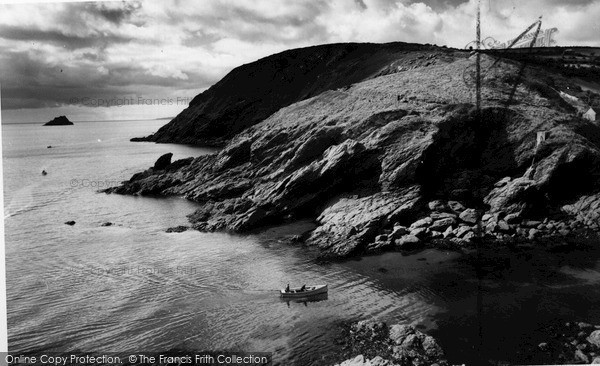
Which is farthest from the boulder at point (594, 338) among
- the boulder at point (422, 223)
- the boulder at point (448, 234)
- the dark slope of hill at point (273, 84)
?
the dark slope of hill at point (273, 84)

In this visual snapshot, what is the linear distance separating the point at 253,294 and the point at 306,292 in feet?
13.5

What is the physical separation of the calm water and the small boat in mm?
810

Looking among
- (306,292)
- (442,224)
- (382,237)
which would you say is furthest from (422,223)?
(306,292)

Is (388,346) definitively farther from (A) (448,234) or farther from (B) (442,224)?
(B) (442,224)

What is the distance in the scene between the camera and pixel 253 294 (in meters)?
29.3

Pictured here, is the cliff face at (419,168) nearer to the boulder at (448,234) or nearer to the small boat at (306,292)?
the boulder at (448,234)

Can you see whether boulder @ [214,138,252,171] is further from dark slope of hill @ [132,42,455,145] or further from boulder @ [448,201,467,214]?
dark slope of hill @ [132,42,455,145]

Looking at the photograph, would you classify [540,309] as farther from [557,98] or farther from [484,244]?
[557,98]

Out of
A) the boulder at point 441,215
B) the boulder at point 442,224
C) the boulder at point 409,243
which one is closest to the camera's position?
the boulder at point 409,243

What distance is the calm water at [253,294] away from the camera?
2430cm

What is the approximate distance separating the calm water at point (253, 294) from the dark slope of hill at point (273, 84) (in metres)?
60.1

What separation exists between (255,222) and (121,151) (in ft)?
273

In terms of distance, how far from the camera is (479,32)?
109ft

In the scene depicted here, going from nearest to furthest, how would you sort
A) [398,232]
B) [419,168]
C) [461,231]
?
[461,231] → [398,232] → [419,168]
